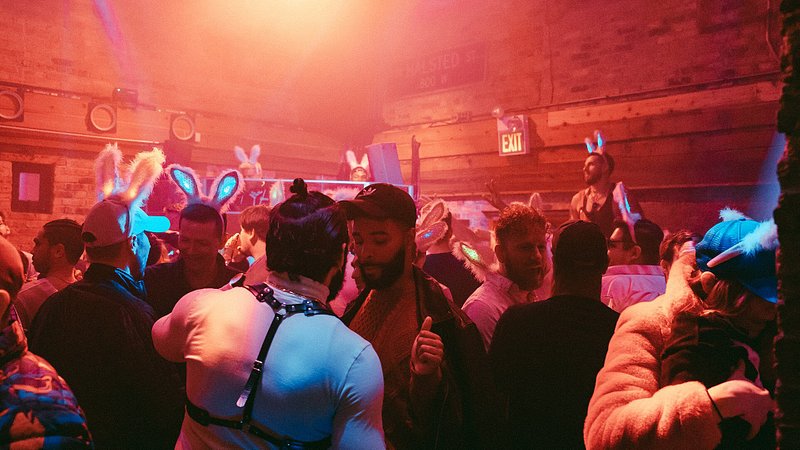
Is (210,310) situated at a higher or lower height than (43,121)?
lower

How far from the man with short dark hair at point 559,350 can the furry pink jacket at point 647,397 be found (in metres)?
0.71

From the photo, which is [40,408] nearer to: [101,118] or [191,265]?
[191,265]

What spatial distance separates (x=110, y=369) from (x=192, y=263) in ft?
4.32

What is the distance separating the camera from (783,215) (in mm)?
1034

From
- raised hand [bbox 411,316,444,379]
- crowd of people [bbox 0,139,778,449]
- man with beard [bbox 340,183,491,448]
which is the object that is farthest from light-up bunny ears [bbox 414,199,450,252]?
raised hand [bbox 411,316,444,379]

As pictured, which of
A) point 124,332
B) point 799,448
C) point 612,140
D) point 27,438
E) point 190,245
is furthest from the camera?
point 612,140

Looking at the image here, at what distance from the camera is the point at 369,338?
2.38 m

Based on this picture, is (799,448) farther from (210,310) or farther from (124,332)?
(124,332)

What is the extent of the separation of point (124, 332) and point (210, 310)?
3.39ft

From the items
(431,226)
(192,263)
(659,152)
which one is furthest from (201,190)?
(659,152)

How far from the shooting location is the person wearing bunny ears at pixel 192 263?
11.9 feet

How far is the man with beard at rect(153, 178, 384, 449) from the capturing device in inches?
59.6


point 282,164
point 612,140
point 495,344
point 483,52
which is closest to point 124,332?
point 495,344

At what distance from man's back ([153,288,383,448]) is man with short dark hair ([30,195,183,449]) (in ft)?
3.01
